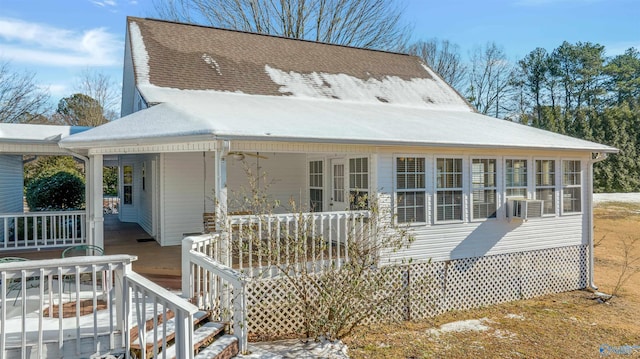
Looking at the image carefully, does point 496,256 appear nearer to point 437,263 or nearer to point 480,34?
point 437,263

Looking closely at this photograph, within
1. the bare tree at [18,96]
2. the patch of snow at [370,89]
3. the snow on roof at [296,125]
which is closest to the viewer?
the snow on roof at [296,125]

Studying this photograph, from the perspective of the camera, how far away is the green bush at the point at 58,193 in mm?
14289

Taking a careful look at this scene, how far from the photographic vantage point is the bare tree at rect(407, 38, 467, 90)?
3303cm

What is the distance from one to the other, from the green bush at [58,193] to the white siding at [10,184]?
1.13 meters

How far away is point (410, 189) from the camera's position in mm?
8500

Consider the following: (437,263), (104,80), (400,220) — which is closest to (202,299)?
(400,220)

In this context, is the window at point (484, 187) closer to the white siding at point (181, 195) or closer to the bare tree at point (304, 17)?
the white siding at point (181, 195)

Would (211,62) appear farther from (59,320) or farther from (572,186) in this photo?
(572,186)

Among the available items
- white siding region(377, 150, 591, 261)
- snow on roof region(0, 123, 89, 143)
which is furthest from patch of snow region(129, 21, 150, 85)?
white siding region(377, 150, 591, 261)

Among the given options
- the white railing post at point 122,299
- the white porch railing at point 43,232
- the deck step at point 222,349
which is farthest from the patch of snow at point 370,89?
the white railing post at point 122,299

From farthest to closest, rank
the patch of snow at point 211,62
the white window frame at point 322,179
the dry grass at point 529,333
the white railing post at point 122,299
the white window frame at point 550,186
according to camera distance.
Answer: the patch of snow at point 211,62 < the white window frame at point 322,179 < the white window frame at point 550,186 < the dry grass at point 529,333 < the white railing post at point 122,299

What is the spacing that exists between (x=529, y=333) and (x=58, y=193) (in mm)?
14711

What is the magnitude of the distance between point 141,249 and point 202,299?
4.44 metres

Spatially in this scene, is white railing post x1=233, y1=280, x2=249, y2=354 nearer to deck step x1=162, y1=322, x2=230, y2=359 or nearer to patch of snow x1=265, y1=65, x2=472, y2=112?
deck step x1=162, y1=322, x2=230, y2=359
